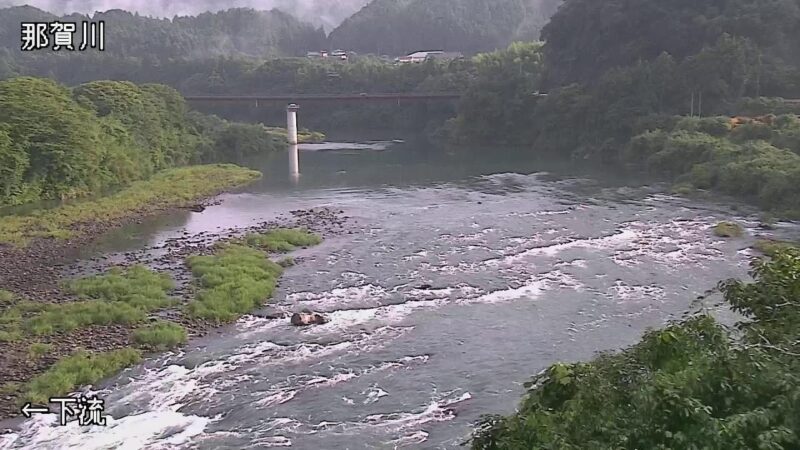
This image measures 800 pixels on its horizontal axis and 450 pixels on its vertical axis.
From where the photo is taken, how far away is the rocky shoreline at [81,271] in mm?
11484

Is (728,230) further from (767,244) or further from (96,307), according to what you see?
(96,307)

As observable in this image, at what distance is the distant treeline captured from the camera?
24438 mm

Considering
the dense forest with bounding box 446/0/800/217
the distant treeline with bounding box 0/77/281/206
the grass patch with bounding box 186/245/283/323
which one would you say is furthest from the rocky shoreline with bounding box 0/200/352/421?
the dense forest with bounding box 446/0/800/217

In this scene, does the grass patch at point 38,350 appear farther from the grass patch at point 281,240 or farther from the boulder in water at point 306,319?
the grass patch at point 281,240

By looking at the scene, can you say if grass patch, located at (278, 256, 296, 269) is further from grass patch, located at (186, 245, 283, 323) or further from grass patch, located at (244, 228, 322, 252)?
grass patch, located at (244, 228, 322, 252)

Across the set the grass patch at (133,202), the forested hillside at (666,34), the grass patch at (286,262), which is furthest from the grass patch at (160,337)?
the forested hillside at (666,34)

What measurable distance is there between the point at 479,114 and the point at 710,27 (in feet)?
46.2

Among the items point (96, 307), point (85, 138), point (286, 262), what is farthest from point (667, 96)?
point (96, 307)

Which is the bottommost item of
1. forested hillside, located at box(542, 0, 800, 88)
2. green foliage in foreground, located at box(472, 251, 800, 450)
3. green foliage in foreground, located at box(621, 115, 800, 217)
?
green foliage in foreground, located at box(472, 251, 800, 450)

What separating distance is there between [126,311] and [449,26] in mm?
88132

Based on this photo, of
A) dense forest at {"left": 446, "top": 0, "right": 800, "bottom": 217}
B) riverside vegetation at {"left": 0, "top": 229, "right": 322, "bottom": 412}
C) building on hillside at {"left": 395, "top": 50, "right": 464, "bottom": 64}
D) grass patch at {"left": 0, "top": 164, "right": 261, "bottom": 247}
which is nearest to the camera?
riverside vegetation at {"left": 0, "top": 229, "right": 322, "bottom": 412}

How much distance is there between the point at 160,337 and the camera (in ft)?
40.9

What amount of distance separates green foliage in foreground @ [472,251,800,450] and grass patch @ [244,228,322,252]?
45.3ft

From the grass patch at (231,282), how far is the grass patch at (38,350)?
2532mm
